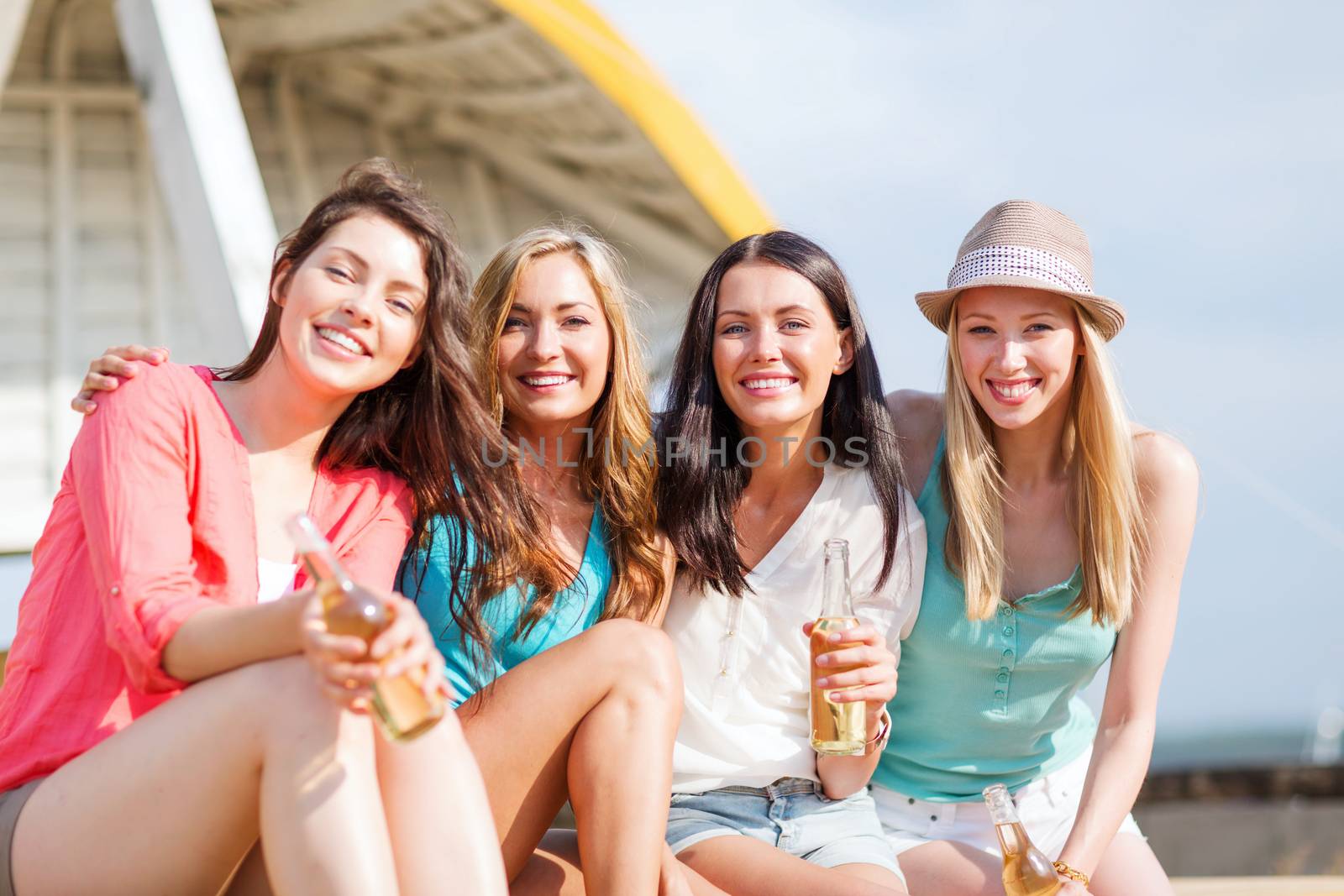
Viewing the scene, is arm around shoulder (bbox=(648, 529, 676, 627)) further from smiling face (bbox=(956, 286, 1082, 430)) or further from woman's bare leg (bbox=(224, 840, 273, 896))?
woman's bare leg (bbox=(224, 840, 273, 896))

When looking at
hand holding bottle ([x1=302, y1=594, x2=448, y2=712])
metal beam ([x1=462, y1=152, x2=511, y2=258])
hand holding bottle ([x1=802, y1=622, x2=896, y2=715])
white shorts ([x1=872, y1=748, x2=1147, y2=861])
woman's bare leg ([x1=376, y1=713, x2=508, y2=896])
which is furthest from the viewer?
metal beam ([x1=462, y1=152, x2=511, y2=258])

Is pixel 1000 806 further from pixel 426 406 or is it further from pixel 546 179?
pixel 546 179

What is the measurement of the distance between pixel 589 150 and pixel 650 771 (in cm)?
639

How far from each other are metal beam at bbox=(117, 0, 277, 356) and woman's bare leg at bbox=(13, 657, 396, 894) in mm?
3314

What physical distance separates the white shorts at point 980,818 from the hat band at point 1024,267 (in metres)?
1.04

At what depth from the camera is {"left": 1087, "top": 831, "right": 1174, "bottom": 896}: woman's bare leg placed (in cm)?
241

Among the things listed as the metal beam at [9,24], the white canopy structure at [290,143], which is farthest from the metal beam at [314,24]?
the metal beam at [9,24]

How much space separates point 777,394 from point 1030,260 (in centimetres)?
58

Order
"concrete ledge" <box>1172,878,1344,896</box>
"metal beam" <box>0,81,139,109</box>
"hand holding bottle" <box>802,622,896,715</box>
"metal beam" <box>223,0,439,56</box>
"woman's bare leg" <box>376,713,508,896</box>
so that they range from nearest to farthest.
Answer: "woman's bare leg" <box>376,713,508,896</box> < "hand holding bottle" <box>802,622,896,715</box> < "concrete ledge" <box>1172,878,1344,896</box> < "metal beam" <box>223,0,439,56</box> < "metal beam" <box>0,81,139,109</box>

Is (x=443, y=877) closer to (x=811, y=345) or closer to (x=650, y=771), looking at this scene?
(x=650, y=771)

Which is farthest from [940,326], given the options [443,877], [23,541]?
[23,541]

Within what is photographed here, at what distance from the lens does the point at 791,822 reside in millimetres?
2297

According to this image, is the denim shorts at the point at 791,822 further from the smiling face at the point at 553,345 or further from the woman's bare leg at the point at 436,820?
the smiling face at the point at 553,345

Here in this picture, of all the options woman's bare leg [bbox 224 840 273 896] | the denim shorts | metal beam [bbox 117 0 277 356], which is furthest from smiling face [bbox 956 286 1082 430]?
metal beam [bbox 117 0 277 356]
